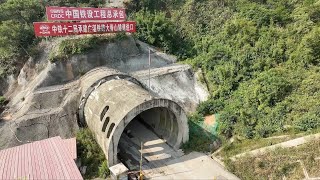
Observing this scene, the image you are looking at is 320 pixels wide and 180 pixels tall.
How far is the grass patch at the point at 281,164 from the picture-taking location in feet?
46.8

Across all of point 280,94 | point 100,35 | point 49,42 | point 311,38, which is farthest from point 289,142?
point 49,42

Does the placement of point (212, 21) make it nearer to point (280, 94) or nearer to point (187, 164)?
point (280, 94)

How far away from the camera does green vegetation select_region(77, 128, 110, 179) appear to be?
15.4 m

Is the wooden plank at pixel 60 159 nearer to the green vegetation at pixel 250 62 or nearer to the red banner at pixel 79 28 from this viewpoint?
the green vegetation at pixel 250 62

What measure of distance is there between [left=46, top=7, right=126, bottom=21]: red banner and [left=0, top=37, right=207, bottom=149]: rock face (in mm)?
2128

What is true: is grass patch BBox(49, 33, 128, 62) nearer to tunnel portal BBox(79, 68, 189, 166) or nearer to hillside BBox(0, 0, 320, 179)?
tunnel portal BBox(79, 68, 189, 166)

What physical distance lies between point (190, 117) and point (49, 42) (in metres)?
11.9

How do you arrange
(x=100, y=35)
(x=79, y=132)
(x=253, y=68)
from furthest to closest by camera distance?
(x=100, y=35), (x=253, y=68), (x=79, y=132)

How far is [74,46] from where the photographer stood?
2116cm

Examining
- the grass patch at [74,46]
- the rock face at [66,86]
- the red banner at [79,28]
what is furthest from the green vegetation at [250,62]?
the grass patch at [74,46]

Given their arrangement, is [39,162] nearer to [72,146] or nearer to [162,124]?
[72,146]

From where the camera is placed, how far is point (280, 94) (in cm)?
1847

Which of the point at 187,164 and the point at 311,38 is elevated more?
the point at 311,38

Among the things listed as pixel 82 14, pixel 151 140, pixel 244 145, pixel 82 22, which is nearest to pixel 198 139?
pixel 244 145
